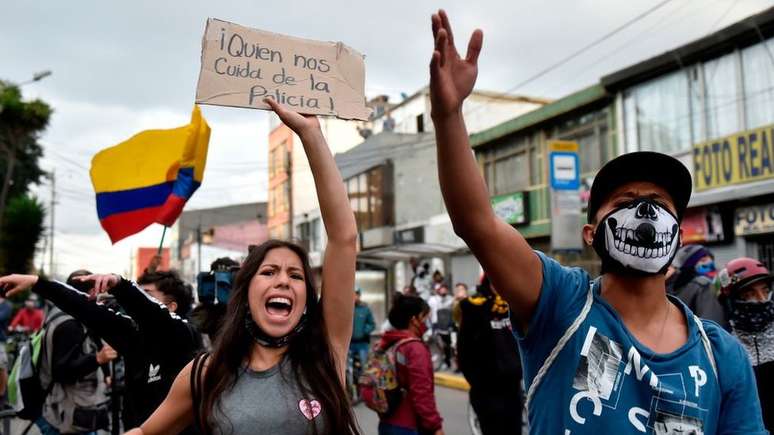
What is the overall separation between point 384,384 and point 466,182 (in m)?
3.62

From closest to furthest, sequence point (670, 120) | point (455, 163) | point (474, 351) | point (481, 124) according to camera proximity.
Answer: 1. point (455, 163)
2. point (474, 351)
3. point (670, 120)
4. point (481, 124)

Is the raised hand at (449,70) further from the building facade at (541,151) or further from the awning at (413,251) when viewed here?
the awning at (413,251)

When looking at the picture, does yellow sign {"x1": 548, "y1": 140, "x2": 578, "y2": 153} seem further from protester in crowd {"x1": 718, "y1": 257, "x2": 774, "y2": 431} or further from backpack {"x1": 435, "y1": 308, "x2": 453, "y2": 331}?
protester in crowd {"x1": 718, "y1": 257, "x2": 774, "y2": 431}

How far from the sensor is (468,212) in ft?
6.79

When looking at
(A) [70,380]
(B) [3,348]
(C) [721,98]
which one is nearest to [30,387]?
(A) [70,380]

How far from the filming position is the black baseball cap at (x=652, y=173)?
7.64 ft

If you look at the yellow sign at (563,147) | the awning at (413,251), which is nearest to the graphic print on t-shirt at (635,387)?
the yellow sign at (563,147)

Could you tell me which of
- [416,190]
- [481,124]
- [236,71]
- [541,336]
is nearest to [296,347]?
[541,336]

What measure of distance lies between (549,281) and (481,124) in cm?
2846

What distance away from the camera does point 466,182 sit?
205 centimetres

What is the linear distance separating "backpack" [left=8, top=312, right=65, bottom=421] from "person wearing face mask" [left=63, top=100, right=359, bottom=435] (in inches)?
138

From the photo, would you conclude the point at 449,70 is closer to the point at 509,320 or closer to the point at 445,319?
the point at 509,320

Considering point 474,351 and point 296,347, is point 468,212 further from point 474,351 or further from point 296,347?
point 474,351

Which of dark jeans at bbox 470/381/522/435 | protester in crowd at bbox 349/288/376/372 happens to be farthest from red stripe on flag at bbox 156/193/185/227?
protester in crowd at bbox 349/288/376/372
